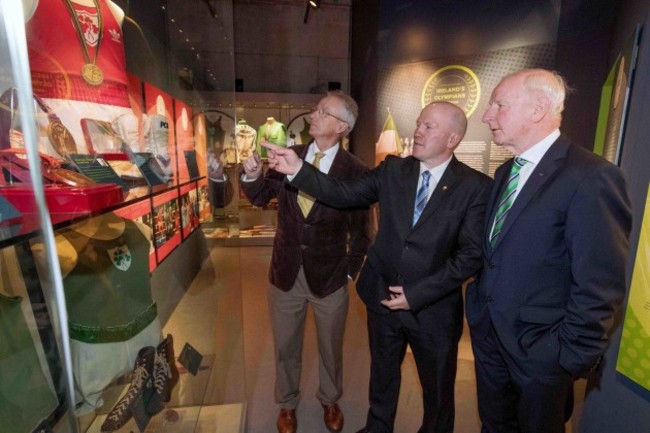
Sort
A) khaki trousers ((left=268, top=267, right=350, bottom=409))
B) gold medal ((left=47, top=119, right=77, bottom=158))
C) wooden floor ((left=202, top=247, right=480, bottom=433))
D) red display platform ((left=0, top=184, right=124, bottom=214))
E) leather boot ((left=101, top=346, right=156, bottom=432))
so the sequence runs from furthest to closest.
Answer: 1. wooden floor ((left=202, top=247, right=480, bottom=433))
2. khaki trousers ((left=268, top=267, right=350, bottom=409))
3. leather boot ((left=101, top=346, right=156, bottom=432))
4. gold medal ((left=47, top=119, right=77, bottom=158))
5. red display platform ((left=0, top=184, right=124, bottom=214))

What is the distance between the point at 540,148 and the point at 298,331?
1.51m

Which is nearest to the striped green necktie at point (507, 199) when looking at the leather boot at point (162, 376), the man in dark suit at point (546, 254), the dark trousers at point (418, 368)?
the man in dark suit at point (546, 254)

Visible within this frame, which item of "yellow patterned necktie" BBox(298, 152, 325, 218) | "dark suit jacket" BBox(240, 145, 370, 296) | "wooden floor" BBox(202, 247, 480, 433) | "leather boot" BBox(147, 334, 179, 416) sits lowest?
"wooden floor" BBox(202, 247, 480, 433)

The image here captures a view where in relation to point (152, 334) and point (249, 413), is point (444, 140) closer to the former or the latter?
point (152, 334)

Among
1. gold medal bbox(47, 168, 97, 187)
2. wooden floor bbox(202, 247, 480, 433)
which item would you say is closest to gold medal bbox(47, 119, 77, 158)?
gold medal bbox(47, 168, 97, 187)

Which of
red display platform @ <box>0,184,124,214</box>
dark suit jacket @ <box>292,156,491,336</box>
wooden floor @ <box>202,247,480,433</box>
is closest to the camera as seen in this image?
red display platform @ <box>0,184,124,214</box>

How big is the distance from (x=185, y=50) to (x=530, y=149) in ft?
5.73

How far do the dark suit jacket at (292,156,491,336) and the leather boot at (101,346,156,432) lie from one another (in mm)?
937

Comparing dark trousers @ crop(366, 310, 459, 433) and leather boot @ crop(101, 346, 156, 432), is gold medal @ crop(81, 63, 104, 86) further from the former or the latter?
dark trousers @ crop(366, 310, 459, 433)

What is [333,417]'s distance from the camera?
2.11 m

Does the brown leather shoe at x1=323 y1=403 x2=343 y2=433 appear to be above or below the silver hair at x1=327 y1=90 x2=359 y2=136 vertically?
below

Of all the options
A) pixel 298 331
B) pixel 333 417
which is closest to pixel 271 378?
pixel 333 417

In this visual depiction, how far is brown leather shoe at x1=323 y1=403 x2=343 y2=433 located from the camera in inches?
81.7

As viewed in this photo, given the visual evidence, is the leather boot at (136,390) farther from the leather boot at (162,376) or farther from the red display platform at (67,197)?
the red display platform at (67,197)
